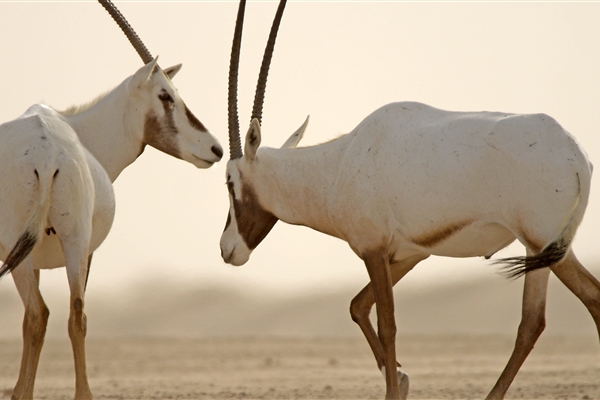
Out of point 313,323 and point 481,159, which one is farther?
point 313,323

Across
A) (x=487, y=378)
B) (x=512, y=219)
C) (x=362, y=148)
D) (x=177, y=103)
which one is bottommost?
(x=487, y=378)

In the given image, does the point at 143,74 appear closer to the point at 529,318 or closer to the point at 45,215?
the point at 45,215

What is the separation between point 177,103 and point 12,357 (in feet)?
29.0

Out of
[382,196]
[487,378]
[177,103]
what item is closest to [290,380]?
[487,378]

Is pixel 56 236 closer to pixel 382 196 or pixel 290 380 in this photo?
pixel 382 196

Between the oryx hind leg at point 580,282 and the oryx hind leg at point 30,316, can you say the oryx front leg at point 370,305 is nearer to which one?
the oryx hind leg at point 580,282

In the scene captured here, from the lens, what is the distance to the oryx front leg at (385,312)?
8250mm

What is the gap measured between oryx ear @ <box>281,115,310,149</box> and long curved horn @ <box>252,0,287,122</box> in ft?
1.02

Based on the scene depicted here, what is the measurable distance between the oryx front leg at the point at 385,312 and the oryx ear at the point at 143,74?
101 inches

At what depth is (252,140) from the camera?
9.28 metres

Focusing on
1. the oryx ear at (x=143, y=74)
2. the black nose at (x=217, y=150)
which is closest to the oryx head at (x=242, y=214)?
the black nose at (x=217, y=150)

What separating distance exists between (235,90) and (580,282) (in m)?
3.63

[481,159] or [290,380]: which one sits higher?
[481,159]

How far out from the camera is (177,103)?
974cm
